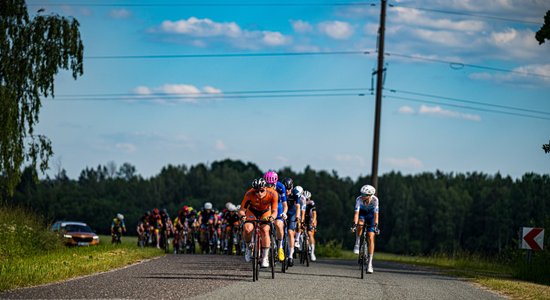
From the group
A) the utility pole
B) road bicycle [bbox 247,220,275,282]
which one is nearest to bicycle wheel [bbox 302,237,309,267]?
road bicycle [bbox 247,220,275,282]

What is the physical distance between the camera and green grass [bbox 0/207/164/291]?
716 inches

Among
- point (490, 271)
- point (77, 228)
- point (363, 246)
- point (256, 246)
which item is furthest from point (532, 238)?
point (77, 228)

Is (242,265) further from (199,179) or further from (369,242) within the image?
(199,179)

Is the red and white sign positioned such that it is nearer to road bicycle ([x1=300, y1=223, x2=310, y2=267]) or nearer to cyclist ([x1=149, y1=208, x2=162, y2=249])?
road bicycle ([x1=300, y1=223, x2=310, y2=267])

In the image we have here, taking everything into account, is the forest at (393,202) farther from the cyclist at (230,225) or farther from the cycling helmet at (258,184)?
the cycling helmet at (258,184)

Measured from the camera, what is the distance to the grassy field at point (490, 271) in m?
20.2

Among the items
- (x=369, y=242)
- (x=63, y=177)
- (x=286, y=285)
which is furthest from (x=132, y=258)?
(x=63, y=177)

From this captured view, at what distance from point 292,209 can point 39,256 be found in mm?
6214

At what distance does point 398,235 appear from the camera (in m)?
141

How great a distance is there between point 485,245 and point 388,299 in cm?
11473

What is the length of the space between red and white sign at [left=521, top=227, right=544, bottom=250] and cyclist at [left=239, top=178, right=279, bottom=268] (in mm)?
11192

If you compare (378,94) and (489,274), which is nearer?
(489,274)

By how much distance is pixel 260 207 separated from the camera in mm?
19328

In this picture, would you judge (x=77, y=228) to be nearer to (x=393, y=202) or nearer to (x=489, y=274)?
(x=489, y=274)
